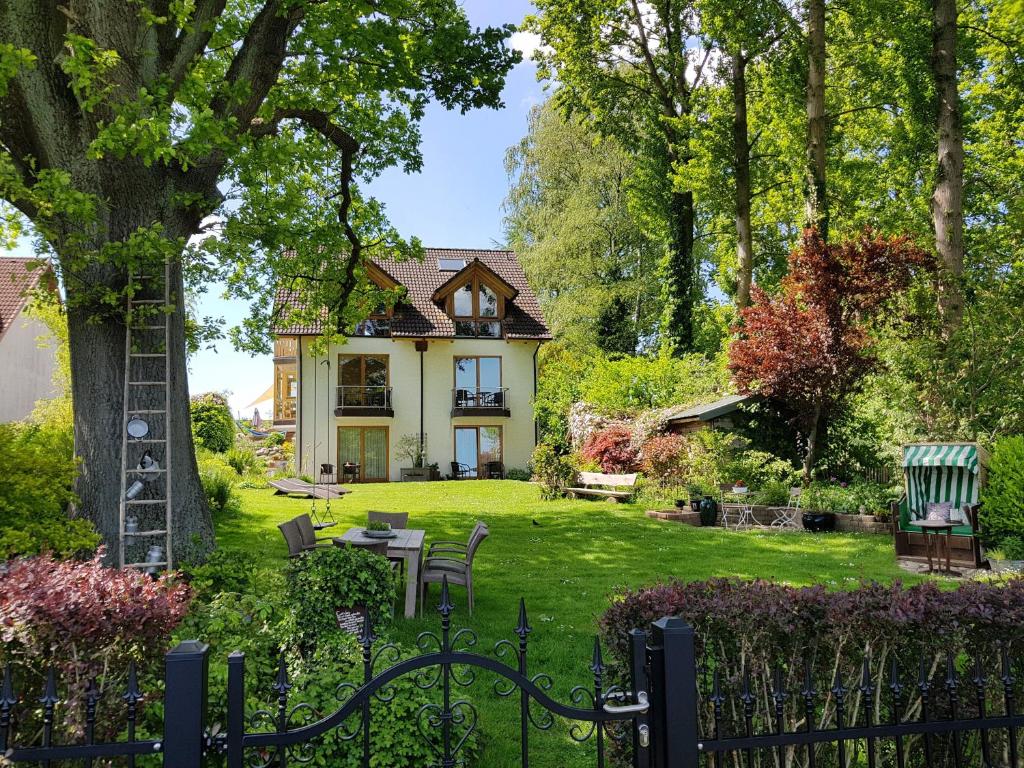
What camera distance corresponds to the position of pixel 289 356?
3559 centimetres

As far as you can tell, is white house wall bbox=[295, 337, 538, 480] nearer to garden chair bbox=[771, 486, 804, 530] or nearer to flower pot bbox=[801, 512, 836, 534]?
garden chair bbox=[771, 486, 804, 530]

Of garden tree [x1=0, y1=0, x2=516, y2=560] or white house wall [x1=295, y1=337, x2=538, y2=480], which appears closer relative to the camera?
garden tree [x1=0, y1=0, x2=516, y2=560]

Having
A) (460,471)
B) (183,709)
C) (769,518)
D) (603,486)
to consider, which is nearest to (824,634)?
(183,709)

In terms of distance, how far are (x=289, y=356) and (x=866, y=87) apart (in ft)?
89.9

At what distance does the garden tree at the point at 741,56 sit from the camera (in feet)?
63.9

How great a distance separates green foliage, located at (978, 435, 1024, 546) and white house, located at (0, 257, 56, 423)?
28896mm

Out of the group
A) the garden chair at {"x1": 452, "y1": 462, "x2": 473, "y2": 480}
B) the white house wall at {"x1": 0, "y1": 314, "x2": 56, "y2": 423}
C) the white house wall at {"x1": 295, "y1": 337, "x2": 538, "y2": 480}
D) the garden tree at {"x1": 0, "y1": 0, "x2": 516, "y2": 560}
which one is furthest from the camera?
the garden chair at {"x1": 452, "y1": 462, "x2": 473, "y2": 480}

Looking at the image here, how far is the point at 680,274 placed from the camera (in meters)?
26.1

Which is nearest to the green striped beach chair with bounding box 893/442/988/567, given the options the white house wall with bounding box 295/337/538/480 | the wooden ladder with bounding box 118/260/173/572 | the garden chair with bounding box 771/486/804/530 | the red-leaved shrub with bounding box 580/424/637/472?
the garden chair with bounding box 771/486/804/530

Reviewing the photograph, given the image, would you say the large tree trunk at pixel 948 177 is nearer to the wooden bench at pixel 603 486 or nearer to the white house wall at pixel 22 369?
the wooden bench at pixel 603 486

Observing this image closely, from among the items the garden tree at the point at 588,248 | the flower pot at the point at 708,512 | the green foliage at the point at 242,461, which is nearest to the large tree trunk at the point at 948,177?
the flower pot at the point at 708,512

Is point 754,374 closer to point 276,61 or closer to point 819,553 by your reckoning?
point 819,553

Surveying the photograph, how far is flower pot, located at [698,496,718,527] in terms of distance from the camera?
1595cm

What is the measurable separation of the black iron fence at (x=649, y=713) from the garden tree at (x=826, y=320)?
533 inches
